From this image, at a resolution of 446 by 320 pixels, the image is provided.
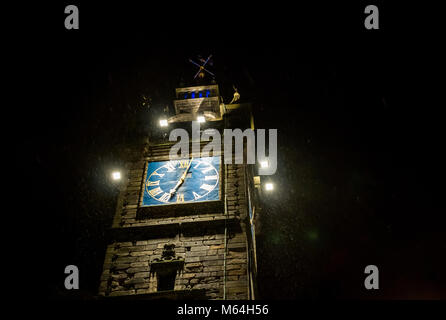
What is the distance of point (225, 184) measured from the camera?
1363cm

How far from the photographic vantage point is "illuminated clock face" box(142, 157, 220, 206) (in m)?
13.0

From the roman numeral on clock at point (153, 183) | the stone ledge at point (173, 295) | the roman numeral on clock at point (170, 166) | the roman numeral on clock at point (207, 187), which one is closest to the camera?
the stone ledge at point (173, 295)

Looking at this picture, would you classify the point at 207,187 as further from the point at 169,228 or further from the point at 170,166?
the point at 169,228

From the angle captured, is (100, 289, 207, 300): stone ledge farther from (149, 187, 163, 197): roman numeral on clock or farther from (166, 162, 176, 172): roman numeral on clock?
(166, 162, 176, 172): roman numeral on clock

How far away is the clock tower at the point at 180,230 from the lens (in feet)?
34.0

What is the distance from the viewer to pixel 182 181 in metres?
13.5

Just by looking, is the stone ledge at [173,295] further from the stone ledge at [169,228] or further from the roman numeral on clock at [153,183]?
the roman numeral on clock at [153,183]

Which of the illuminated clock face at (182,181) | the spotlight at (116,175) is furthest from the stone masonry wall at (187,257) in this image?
the spotlight at (116,175)

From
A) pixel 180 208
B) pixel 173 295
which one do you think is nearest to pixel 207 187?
pixel 180 208

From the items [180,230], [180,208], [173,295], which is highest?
[180,208]

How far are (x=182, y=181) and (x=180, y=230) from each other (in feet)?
7.87
